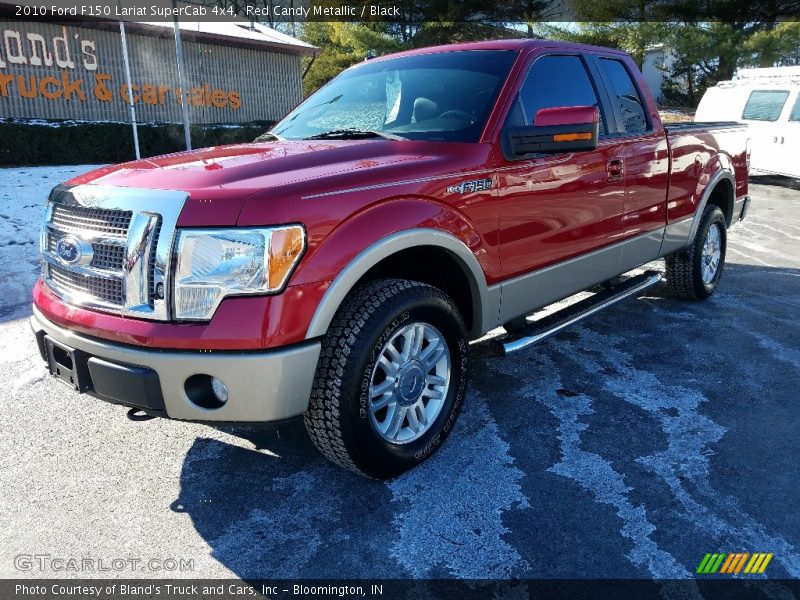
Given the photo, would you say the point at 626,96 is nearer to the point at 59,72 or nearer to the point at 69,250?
the point at 69,250

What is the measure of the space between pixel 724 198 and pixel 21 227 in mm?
8041

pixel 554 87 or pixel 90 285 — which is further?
pixel 554 87

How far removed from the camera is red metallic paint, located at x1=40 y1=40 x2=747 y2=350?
225cm

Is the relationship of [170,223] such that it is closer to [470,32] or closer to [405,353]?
[405,353]

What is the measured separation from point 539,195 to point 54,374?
246 cm

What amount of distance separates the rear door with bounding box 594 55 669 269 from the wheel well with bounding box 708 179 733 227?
1.33m

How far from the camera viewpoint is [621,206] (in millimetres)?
4043

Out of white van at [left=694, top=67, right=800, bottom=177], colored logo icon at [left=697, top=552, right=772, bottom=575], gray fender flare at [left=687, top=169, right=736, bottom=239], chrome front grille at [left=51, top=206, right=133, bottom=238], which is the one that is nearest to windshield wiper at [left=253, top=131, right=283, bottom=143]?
chrome front grille at [left=51, top=206, right=133, bottom=238]

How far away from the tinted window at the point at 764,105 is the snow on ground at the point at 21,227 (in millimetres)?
12966

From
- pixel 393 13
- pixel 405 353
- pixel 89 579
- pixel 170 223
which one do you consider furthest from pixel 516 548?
pixel 393 13

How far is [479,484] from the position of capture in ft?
9.07

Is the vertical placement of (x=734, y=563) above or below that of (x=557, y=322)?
below

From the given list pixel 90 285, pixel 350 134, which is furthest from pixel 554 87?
pixel 90 285

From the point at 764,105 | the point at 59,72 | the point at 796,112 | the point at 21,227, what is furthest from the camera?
the point at 59,72
